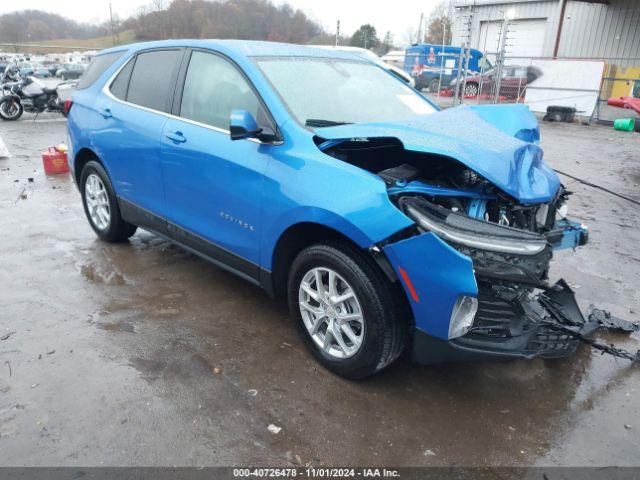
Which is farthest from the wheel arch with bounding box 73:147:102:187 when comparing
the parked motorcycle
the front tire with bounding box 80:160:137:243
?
the parked motorcycle

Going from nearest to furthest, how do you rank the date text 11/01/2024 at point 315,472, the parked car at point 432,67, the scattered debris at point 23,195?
the date text 11/01/2024 at point 315,472 → the scattered debris at point 23,195 → the parked car at point 432,67

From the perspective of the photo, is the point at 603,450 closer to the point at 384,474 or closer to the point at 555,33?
the point at 384,474

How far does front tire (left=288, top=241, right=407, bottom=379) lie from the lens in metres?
2.62

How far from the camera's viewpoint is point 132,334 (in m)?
3.35

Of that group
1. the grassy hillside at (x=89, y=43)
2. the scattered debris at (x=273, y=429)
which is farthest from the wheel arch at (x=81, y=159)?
the grassy hillside at (x=89, y=43)

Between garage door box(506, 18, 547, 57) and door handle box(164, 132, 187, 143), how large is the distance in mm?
28311

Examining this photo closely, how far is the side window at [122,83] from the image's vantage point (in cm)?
438

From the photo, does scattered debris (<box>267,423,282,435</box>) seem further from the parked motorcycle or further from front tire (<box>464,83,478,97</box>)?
front tire (<box>464,83,478,97</box>)

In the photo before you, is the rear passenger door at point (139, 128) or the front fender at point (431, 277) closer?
→ the front fender at point (431, 277)

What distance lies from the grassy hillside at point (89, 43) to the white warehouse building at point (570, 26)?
119ft

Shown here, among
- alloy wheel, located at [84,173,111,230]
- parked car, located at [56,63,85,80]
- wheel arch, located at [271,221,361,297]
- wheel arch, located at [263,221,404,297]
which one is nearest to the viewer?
wheel arch, located at [263,221,404,297]

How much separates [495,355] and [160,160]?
2.74 m

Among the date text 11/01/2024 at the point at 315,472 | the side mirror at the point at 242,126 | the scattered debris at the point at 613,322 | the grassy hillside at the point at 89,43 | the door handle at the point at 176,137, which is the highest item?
the grassy hillside at the point at 89,43

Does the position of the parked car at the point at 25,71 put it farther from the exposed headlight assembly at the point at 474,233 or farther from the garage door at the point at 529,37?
the garage door at the point at 529,37
